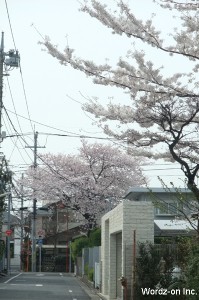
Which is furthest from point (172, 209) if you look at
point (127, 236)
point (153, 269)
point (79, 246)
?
point (79, 246)

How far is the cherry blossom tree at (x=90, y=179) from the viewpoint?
44031 mm

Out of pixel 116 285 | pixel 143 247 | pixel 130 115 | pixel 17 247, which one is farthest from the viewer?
pixel 17 247

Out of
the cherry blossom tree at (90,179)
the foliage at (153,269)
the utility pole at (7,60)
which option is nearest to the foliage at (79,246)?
the cherry blossom tree at (90,179)

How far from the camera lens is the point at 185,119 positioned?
500 inches

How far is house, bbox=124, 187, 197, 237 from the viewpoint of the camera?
1270 centimetres

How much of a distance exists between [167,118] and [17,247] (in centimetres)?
7704

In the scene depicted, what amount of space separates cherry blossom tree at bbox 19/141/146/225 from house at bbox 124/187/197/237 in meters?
5.91

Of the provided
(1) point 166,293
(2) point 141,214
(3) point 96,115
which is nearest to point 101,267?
(2) point 141,214

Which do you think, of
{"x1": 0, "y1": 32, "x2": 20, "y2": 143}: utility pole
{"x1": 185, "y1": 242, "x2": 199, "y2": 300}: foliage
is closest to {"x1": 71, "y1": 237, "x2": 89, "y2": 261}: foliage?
{"x1": 0, "y1": 32, "x2": 20, "y2": 143}: utility pole

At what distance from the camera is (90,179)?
4456cm

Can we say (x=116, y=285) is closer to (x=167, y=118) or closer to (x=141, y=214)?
(x=141, y=214)

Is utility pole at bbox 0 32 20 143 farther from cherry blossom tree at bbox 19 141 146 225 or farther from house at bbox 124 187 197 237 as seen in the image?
cherry blossom tree at bbox 19 141 146 225

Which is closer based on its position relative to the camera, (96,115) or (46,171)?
(96,115)

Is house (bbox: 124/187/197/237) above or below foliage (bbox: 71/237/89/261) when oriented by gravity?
above
